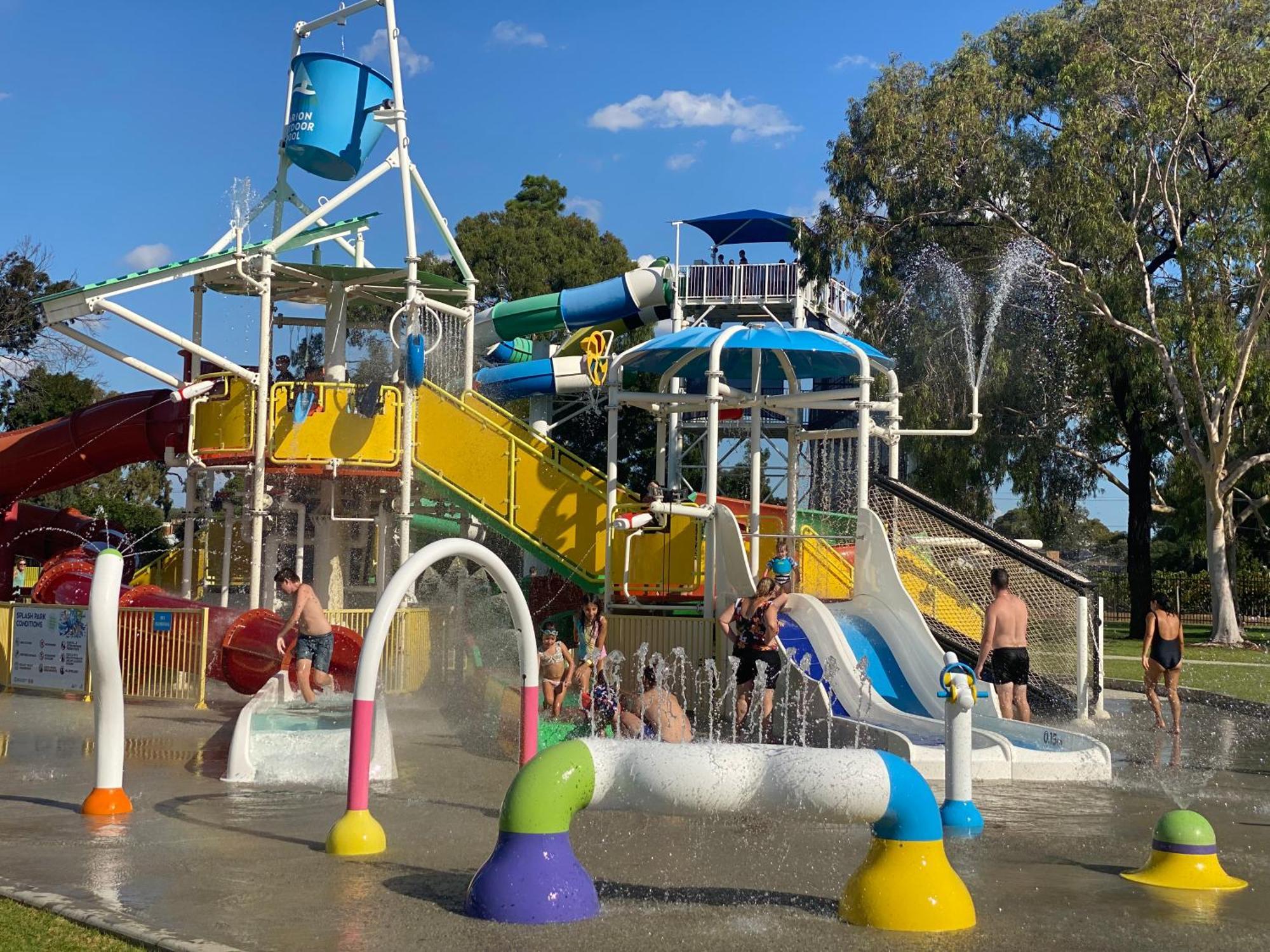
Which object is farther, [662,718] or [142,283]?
[142,283]

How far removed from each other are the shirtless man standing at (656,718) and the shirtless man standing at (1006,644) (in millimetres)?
3279

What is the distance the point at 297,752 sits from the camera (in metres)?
10.4

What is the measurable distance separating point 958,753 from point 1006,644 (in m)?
4.79

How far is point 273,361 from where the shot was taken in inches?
746

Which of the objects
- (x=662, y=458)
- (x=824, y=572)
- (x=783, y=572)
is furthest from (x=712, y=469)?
(x=662, y=458)

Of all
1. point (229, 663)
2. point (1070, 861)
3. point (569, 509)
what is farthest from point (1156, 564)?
point (1070, 861)

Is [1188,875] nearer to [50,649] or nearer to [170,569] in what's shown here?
[50,649]

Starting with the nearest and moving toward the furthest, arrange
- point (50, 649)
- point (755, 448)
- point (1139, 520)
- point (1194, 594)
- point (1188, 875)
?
point (1188, 875) → point (50, 649) → point (755, 448) → point (1139, 520) → point (1194, 594)

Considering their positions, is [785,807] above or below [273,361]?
below

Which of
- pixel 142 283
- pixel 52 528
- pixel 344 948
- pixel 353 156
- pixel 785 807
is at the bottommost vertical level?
pixel 344 948

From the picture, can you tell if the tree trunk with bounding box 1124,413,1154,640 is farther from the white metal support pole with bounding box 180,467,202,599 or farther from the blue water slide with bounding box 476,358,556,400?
the white metal support pole with bounding box 180,467,202,599

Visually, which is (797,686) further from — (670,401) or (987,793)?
(670,401)

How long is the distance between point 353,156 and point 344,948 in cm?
1629

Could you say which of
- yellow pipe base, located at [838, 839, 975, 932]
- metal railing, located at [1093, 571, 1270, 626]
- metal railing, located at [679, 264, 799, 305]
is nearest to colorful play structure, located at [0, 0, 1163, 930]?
yellow pipe base, located at [838, 839, 975, 932]
